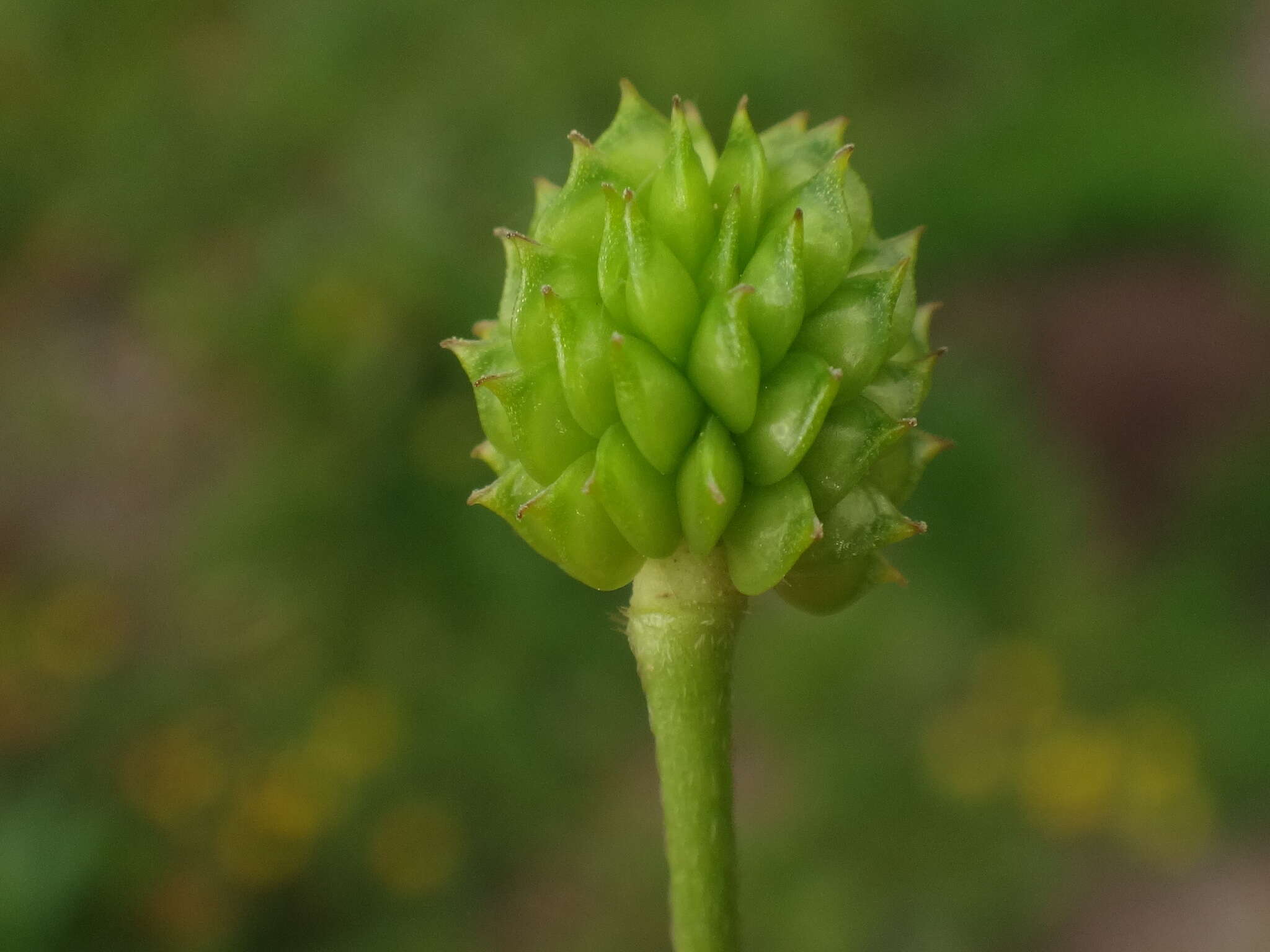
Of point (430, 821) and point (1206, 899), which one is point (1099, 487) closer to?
point (1206, 899)

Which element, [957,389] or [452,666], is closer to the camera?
[452,666]

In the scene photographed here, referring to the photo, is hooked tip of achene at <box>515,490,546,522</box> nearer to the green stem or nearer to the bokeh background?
the green stem

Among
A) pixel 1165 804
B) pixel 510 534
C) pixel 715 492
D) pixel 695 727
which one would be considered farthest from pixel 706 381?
pixel 1165 804

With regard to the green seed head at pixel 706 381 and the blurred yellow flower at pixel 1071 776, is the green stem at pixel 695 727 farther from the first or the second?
the blurred yellow flower at pixel 1071 776

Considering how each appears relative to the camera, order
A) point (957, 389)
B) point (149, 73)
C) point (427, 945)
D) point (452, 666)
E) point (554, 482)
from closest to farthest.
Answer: point (554, 482) < point (427, 945) < point (452, 666) < point (957, 389) < point (149, 73)

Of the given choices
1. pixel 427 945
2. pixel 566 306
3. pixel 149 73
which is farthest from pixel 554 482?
A: pixel 149 73

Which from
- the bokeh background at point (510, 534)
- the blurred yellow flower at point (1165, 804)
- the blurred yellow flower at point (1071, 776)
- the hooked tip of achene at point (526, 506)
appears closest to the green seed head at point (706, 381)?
the hooked tip of achene at point (526, 506)
